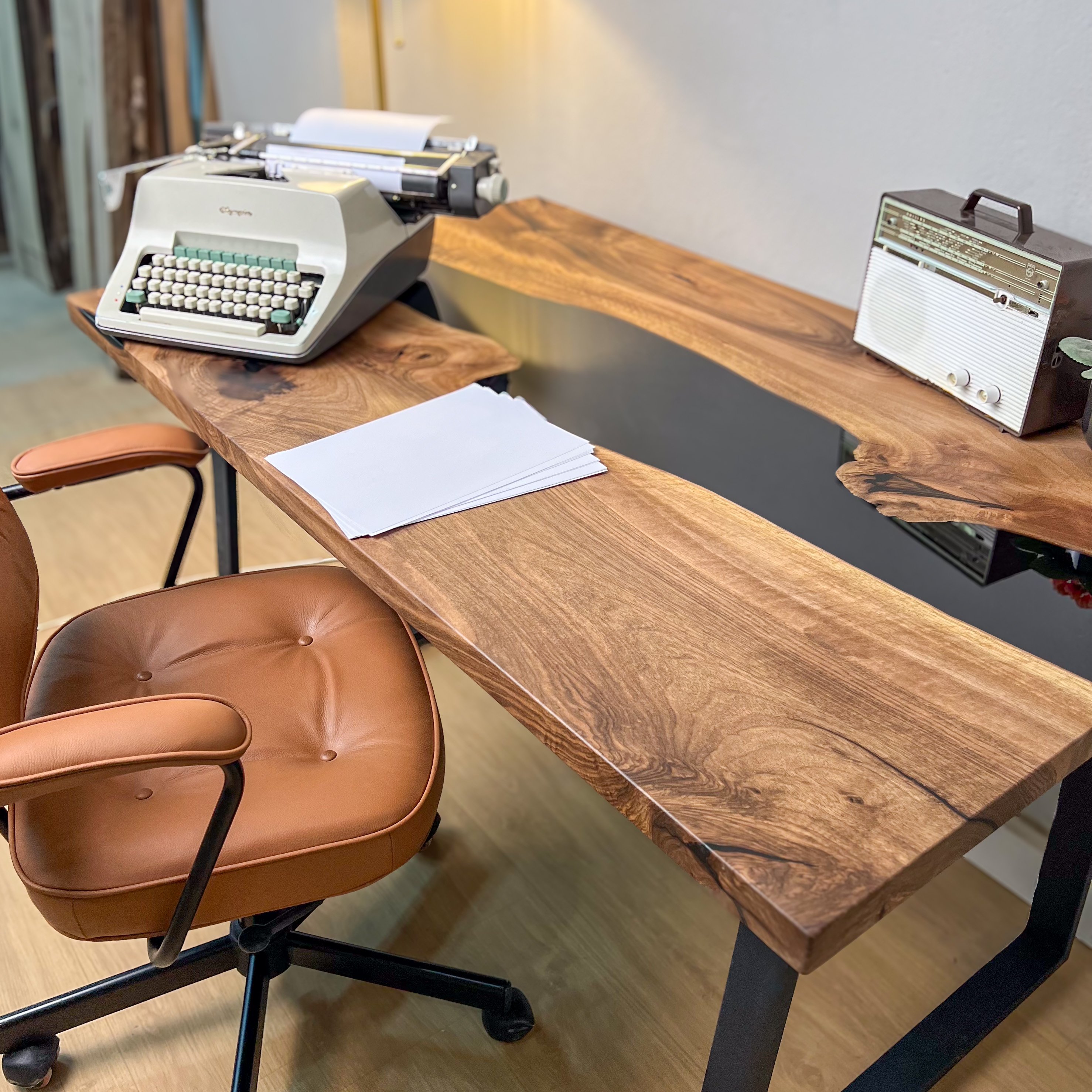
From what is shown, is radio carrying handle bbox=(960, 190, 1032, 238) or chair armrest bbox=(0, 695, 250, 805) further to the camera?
radio carrying handle bbox=(960, 190, 1032, 238)

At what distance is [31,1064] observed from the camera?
1.24m

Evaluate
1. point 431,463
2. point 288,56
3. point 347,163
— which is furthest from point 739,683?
point 288,56

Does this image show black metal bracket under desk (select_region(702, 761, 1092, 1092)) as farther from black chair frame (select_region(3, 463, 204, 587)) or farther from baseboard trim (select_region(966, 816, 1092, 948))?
black chair frame (select_region(3, 463, 204, 587))

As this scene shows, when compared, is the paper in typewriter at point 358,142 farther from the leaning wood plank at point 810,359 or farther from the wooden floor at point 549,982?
the wooden floor at point 549,982

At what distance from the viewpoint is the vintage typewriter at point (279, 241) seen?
1392mm

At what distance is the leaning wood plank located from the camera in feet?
3.62

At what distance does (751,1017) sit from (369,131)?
1.34 meters

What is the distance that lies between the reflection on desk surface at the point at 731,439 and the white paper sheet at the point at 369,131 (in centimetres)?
23

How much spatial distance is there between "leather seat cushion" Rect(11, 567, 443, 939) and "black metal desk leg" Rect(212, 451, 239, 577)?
0.38 m

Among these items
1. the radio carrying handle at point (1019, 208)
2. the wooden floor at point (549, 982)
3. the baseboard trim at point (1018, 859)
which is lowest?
the wooden floor at point (549, 982)

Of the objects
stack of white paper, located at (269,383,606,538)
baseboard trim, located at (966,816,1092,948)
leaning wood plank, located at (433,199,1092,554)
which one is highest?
leaning wood plank, located at (433,199,1092,554)

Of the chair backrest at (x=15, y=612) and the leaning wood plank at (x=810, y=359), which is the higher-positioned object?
the leaning wood plank at (x=810, y=359)

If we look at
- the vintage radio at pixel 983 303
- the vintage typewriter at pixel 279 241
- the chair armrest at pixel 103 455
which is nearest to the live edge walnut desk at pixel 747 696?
the chair armrest at pixel 103 455

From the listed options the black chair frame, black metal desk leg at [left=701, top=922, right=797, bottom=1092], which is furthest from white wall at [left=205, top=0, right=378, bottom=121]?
black metal desk leg at [left=701, top=922, right=797, bottom=1092]
